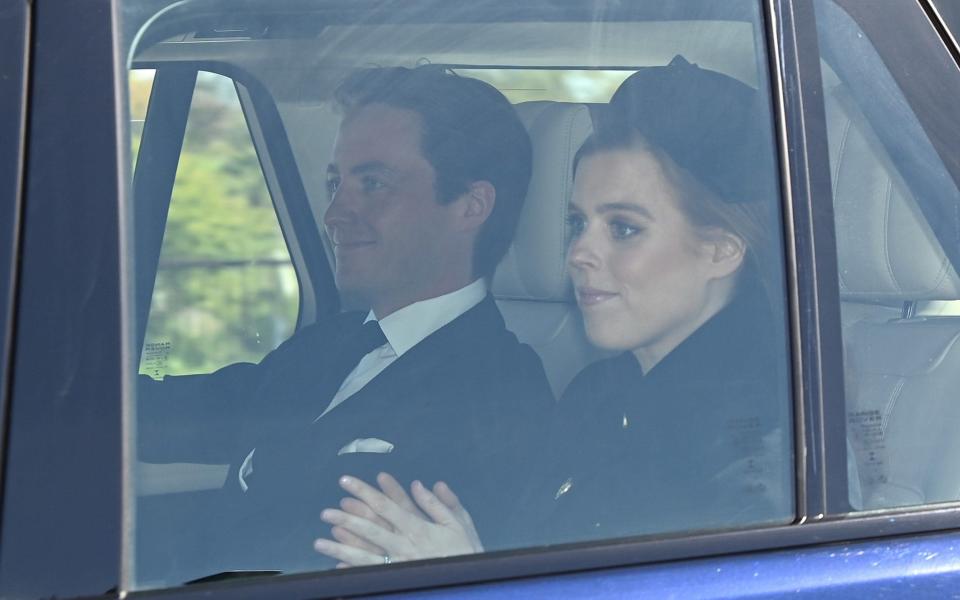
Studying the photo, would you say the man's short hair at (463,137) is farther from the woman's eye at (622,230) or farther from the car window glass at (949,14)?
the car window glass at (949,14)

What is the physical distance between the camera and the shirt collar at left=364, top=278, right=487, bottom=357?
150 cm

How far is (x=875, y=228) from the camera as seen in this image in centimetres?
162

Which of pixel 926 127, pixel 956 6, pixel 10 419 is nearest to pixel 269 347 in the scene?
pixel 10 419

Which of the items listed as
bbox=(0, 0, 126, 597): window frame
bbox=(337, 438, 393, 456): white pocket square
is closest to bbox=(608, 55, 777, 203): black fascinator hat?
bbox=(337, 438, 393, 456): white pocket square

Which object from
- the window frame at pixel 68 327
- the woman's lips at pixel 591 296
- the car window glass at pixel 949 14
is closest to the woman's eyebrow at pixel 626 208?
the woman's lips at pixel 591 296

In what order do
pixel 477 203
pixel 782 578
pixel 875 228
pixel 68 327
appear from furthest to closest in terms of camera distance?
pixel 875 228 → pixel 477 203 → pixel 782 578 → pixel 68 327

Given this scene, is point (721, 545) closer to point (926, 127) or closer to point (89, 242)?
point (926, 127)

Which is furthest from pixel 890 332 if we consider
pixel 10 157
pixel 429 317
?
pixel 10 157

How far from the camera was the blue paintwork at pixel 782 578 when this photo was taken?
53.7 inches

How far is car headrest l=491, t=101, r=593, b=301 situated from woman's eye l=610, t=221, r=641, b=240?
7 centimetres

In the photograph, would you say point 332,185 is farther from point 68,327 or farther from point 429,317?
point 68,327

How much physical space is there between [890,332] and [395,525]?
70 cm

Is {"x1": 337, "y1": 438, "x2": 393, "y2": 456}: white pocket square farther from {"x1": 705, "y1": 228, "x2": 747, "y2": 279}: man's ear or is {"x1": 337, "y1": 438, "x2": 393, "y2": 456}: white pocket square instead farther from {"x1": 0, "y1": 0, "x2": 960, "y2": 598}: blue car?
{"x1": 705, "y1": 228, "x2": 747, "y2": 279}: man's ear

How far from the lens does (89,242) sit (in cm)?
131
